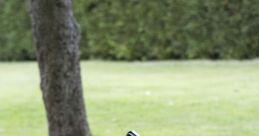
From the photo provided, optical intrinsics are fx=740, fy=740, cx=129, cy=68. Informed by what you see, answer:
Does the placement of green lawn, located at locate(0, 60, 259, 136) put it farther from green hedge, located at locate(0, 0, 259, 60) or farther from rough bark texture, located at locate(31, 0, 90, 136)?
rough bark texture, located at locate(31, 0, 90, 136)

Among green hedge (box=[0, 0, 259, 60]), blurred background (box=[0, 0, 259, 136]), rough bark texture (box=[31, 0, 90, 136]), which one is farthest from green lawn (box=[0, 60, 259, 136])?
rough bark texture (box=[31, 0, 90, 136])

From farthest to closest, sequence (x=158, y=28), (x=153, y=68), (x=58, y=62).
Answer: (x=158, y=28) → (x=153, y=68) → (x=58, y=62)

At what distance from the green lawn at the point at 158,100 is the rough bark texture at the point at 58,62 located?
8.92ft

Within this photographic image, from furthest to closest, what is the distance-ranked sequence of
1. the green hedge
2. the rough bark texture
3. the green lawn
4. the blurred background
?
the green hedge
the blurred background
the green lawn
the rough bark texture

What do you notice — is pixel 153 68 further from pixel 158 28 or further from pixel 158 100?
pixel 158 100

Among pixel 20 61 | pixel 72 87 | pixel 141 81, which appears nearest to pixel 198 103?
pixel 141 81

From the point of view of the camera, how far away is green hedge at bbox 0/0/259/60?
682 inches

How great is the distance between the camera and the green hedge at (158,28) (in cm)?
1733

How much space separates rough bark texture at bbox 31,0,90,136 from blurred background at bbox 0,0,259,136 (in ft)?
8.97

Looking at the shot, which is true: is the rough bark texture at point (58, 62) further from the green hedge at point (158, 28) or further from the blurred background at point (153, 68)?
the green hedge at point (158, 28)

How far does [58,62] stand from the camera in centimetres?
546

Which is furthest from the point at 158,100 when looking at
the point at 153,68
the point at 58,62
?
the point at 153,68

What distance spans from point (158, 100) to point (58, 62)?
18.5ft

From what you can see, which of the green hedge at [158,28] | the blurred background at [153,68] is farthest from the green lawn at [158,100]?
the green hedge at [158,28]
